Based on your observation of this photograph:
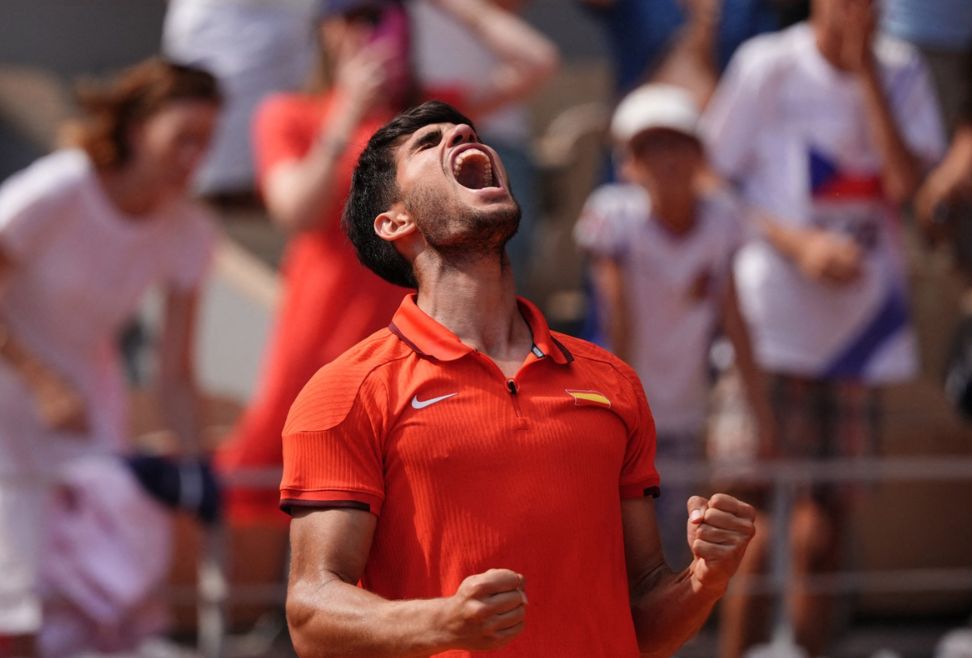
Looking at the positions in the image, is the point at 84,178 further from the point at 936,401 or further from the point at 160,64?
the point at 936,401

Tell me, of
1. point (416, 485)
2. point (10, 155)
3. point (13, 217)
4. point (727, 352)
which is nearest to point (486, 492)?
point (416, 485)

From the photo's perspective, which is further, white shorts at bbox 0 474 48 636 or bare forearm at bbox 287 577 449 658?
white shorts at bbox 0 474 48 636

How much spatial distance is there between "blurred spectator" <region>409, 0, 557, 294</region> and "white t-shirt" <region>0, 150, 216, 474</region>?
1065 millimetres

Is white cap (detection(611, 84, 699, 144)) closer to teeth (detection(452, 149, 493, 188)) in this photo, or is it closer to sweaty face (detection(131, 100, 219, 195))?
sweaty face (detection(131, 100, 219, 195))

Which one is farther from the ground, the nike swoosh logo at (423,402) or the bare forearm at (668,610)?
the nike swoosh logo at (423,402)

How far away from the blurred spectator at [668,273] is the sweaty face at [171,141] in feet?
3.78

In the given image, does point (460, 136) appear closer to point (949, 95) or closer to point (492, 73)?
point (492, 73)

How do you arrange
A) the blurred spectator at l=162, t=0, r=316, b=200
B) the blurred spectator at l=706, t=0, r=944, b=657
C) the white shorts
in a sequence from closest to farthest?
the white shorts
the blurred spectator at l=706, t=0, r=944, b=657
the blurred spectator at l=162, t=0, r=316, b=200

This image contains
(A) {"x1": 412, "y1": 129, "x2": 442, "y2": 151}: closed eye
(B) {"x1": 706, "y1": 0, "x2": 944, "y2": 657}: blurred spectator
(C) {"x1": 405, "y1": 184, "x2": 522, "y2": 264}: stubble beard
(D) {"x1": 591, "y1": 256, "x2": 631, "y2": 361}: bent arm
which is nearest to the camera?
(C) {"x1": 405, "y1": 184, "x2": 522, "y2": 264}: stubble beard

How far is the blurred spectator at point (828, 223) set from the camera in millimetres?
5066

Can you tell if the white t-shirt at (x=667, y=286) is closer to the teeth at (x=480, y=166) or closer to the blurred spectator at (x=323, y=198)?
the blurred spectator at (x=323, y=198)

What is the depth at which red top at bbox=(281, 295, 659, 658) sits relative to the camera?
2.21 m

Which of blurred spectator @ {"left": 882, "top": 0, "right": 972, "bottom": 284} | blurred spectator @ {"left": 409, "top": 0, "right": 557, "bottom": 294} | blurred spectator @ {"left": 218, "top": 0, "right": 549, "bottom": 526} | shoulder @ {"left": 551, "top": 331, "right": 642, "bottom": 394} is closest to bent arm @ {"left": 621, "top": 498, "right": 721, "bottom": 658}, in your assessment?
shoulder @ {"left": 551, "top": 331, "right": 642, "bottom": 394}

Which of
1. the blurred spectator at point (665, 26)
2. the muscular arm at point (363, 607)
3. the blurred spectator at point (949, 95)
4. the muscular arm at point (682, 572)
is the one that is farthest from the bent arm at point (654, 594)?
the blurred spectator at point (665, 26)
